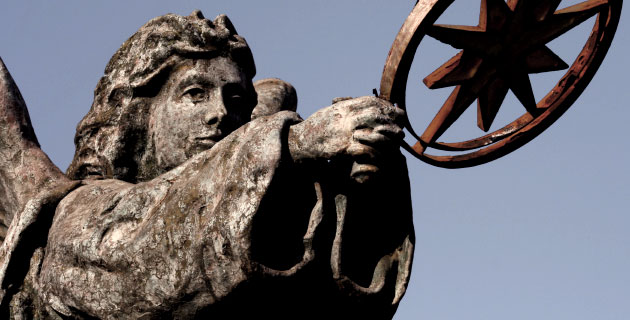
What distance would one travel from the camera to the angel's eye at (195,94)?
8812 mm

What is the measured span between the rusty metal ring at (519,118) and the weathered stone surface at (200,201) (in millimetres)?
255

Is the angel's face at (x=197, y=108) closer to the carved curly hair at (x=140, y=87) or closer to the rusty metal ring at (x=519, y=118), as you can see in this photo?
the carved curly hair at (x=140, y=87)

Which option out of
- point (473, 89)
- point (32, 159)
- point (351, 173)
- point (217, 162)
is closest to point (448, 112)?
point (473, 89)

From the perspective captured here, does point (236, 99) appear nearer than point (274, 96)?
Yes

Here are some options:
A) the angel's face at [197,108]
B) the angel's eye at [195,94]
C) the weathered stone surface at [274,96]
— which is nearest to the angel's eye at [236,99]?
the angel's face at [197,108]

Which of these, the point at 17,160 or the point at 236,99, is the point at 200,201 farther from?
the point at 17,160

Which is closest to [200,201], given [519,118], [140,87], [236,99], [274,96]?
[236,99]

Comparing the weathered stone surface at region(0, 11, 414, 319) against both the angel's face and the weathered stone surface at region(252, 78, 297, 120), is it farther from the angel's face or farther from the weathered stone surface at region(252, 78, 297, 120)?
the weathered stone surface at region(252, 78, 297, 120)

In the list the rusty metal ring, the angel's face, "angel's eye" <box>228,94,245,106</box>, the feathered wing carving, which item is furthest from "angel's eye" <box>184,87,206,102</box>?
the rusty metal ring

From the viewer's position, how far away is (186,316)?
7.64 m

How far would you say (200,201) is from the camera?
770 cm

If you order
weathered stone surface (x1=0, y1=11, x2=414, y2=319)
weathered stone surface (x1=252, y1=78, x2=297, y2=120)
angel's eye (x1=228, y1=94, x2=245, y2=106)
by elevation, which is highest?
weathered stone surface (x1=252, y1=78, x2=297, y2=120)

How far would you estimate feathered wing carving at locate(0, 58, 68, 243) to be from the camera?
903 centimetres

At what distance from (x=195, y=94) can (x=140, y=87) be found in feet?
1.22
